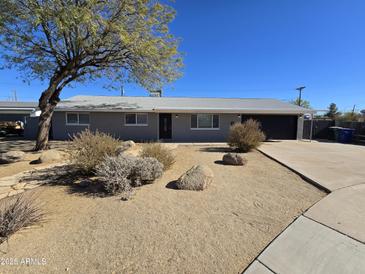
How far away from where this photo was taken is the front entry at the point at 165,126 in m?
17.4

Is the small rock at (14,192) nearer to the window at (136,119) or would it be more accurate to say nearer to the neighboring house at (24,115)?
the window at (136,119)

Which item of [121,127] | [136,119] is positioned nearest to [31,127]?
[121,127]

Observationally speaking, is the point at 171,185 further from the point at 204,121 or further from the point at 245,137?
the point at 204,121

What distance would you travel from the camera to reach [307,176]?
6.68m

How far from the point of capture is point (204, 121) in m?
17.3

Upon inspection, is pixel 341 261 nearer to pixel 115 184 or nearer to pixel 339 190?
pixel 339 190

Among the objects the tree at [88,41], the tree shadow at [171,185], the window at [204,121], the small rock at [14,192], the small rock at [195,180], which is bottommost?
the small rock at [14,192]

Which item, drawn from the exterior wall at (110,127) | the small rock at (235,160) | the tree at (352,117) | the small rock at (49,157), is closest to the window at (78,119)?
the exterior wall at (110,127)

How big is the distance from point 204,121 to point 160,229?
14.0 m

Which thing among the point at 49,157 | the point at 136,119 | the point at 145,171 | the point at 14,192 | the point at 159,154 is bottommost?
the point at 14,192

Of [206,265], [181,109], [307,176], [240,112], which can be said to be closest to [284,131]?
[240,112]

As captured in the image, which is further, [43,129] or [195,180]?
[43,129]

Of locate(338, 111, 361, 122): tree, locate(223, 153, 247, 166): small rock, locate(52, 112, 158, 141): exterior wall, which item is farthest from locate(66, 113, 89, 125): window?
locate(338, 111, 361, 122): tree

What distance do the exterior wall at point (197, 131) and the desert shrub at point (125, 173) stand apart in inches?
424
